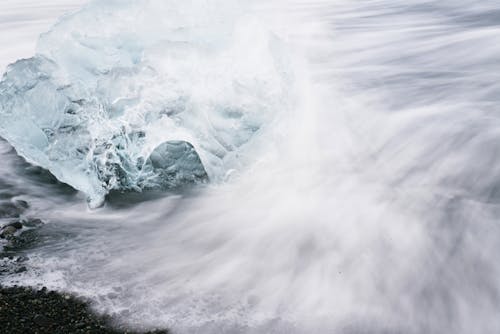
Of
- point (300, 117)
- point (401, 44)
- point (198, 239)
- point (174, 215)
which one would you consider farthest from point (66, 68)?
point (401, 44)

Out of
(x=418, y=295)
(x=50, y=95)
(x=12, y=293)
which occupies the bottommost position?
(x=418, y=295)

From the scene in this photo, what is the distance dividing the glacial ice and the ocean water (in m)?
0.14

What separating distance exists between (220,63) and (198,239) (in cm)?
145

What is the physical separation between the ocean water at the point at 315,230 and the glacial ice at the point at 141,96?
141mm

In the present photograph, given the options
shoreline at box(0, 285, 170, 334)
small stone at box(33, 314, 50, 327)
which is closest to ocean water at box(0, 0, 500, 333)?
shoreline at box(0, 285, 170, 334)

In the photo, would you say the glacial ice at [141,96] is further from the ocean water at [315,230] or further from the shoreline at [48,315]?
the shoreline at [48,315]

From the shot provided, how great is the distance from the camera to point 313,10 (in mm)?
11477

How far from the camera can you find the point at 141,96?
3.77 metres

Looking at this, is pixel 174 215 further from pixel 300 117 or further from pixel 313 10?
pixel 313 10

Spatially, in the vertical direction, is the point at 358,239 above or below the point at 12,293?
below

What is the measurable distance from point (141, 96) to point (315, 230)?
1636mm

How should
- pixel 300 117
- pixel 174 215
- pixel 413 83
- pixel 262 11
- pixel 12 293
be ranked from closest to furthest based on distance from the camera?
pixel 12 293 → pixel 174 215 → pixel 300 117 → pixel 413 83 → pixel 262 11

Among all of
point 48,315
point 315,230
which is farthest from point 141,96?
point 48,315

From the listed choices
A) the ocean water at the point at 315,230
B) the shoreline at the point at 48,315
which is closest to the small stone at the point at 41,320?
the shoreline at the point at 48,315
